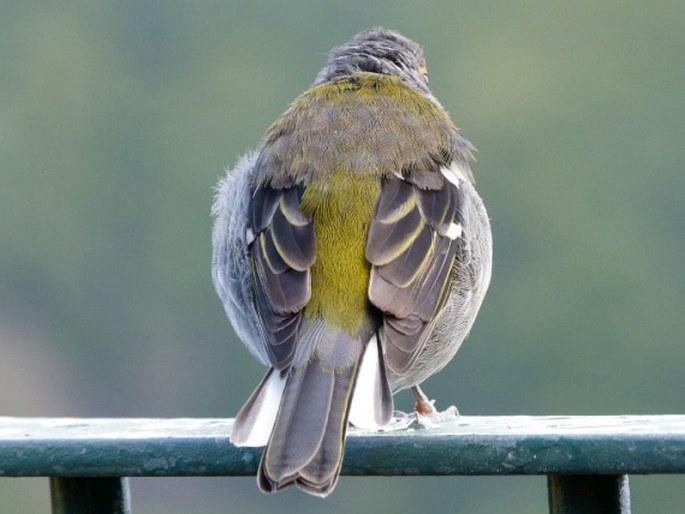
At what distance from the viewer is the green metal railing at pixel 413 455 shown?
4375 mm

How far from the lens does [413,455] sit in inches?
180

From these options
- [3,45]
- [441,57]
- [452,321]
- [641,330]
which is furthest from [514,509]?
[452,321]

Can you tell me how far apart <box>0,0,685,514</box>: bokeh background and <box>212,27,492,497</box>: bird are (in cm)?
2984

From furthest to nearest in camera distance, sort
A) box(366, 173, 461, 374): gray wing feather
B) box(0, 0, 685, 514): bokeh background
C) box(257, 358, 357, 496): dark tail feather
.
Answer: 1. box(0, 0, 685, 514): bokeh background
2. box(366, 173, 461, 374): gray wing feather
3. box(257, 358, 357, 496): dark tail feather

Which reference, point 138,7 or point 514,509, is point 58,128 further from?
point 514,509

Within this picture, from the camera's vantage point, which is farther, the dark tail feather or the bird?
the bird

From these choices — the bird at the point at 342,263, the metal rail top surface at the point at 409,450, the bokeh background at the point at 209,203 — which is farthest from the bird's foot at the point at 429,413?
the bokeh background at the point at 209,203

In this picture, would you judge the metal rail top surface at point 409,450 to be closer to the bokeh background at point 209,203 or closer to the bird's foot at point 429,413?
the bird's foot at point 429,413

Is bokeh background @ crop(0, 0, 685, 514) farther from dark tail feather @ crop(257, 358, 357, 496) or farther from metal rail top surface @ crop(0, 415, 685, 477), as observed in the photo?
metal rail top surface @ crop(0, 415, 685, 477)

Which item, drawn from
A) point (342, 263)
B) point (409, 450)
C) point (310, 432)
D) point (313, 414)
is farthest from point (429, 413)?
point (409, 450)

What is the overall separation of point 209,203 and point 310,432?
37.4 meters

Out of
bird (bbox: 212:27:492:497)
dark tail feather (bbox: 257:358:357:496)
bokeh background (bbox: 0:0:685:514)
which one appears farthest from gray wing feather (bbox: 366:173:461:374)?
bokeh background (bbox: 0:0:685:514)

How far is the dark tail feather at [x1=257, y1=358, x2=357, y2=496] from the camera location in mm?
4629

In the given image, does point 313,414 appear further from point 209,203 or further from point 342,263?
point 209,203
